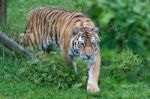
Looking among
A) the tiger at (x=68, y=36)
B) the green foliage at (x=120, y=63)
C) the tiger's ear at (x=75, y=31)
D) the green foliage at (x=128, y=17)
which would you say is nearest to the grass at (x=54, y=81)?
the green foliage at (x=120, y=63)

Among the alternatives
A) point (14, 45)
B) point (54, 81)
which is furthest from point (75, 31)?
point (14, 45)

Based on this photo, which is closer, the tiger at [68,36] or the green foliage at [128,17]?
the green foliage at [128,17]

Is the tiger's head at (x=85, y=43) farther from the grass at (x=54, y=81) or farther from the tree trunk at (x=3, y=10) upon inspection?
the tree trunk at (x=3, y=10)

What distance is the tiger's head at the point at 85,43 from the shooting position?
5590 millimetres

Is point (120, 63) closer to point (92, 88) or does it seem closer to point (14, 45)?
point (92, 88)

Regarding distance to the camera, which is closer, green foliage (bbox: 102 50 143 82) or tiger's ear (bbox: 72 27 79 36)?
tiger's ear (bbox: 72 27 79 36)

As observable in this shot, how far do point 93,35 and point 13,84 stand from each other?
1085 mm

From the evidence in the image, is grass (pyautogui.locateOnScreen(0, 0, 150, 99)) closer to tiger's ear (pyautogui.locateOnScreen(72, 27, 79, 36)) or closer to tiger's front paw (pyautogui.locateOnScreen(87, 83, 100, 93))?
tiger's front paw (pyautogui.locateOnScreen(87, 83, 100, 93))

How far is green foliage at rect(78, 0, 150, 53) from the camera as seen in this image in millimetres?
1633

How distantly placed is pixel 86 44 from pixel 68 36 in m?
0.47

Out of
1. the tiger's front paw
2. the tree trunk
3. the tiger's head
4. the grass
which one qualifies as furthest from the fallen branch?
the tree trunk

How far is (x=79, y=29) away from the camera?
5812mm

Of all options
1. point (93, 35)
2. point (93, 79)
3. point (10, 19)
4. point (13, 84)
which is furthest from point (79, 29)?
point (10, 19)

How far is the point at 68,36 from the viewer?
19.9 feet
